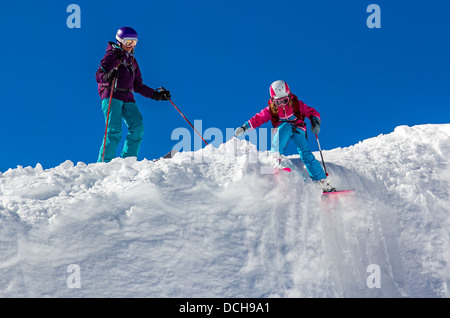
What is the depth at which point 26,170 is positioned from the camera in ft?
26.8

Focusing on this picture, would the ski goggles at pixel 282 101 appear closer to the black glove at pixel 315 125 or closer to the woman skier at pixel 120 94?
the black glove at pixel 315 125

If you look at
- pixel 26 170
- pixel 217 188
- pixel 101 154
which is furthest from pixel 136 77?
pixel 217 188

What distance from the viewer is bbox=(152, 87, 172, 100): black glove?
933cm

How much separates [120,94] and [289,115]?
308 centimetres

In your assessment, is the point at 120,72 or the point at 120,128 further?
the point at 120,72

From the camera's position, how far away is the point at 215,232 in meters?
6.11

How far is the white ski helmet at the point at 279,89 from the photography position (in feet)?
24.7

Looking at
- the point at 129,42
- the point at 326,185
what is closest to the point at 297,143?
the point at 326,185

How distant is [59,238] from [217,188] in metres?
2.17

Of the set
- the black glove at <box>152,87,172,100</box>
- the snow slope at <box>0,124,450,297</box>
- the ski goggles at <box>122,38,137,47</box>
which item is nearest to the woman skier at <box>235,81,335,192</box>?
the snow slope at <box>0,124,450,297</box>

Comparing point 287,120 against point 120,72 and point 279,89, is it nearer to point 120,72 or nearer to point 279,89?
point 279,89

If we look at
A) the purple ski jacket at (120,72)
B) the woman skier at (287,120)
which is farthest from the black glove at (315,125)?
the purple ski jacket at (120,72)

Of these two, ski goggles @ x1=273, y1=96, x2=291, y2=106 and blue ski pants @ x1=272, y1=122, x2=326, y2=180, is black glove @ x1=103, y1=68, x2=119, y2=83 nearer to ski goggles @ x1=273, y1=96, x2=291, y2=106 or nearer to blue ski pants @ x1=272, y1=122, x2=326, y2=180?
ski goggles @ x1=273, y1=96, x2=291, y2=106
